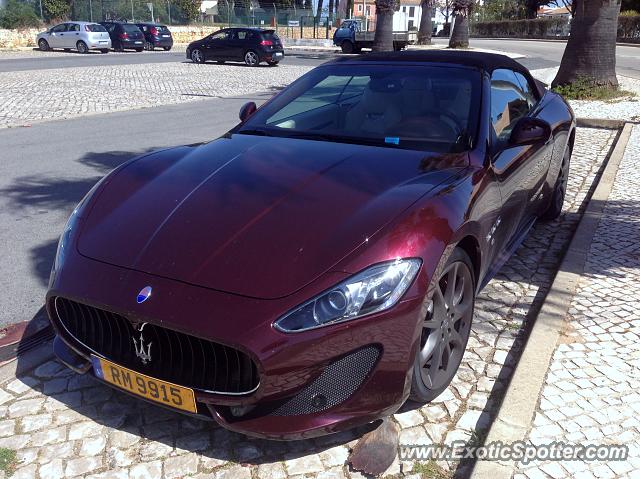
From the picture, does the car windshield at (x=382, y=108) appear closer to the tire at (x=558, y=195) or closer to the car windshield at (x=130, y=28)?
the tire at (x=558, y=195)

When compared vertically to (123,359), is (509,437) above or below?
below

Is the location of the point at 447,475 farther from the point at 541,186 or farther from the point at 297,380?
the point at 541,186

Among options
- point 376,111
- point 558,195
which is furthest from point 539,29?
point 376,111

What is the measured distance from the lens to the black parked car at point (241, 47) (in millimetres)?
23656

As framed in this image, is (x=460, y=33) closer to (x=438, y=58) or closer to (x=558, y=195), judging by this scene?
(x=558, y=195)

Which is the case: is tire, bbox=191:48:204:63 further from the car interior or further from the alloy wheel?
the alloy wheel

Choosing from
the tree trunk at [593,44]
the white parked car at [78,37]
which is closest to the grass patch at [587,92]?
the tree trunk at [593,44]

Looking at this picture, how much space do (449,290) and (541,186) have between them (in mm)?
2120

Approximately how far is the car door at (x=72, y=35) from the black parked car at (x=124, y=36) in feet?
5.28

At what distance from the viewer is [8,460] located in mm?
2576

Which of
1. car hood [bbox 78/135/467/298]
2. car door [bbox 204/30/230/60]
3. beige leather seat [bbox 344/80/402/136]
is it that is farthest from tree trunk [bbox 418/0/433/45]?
car hood [bbox 78/135/467/298]

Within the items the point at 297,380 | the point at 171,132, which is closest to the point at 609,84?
the point at 171,132

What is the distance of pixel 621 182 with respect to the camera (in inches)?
271

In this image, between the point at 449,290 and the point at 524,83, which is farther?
the point at 524,83
